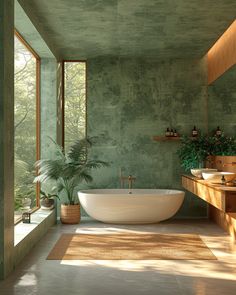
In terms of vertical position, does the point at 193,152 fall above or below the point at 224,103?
below

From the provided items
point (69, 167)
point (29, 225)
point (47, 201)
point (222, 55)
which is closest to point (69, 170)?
point (69, 167)

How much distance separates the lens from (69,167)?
24.1 ft

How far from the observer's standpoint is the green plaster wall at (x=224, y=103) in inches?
283

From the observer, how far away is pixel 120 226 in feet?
23.9

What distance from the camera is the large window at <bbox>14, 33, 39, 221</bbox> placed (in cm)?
601

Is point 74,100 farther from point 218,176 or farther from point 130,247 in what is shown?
point 130,247

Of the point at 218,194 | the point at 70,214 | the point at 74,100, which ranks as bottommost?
the point at 70,214

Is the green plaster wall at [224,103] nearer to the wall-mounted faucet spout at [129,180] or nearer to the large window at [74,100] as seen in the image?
the wall-mounted faucet spout at [129,180]

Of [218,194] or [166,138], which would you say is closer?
[218,194]

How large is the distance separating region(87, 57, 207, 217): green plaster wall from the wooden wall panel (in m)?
0.38

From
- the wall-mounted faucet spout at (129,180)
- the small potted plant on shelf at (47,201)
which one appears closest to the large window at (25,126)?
the small potted plant on shelf at (47,201)

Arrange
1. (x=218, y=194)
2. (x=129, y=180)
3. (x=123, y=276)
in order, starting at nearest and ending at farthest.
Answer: (x=123, y=276)
(x=218, y=194)
(x=129, y=180)

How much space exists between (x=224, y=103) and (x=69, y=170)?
8.71ft

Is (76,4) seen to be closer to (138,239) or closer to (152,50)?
(152,50)
